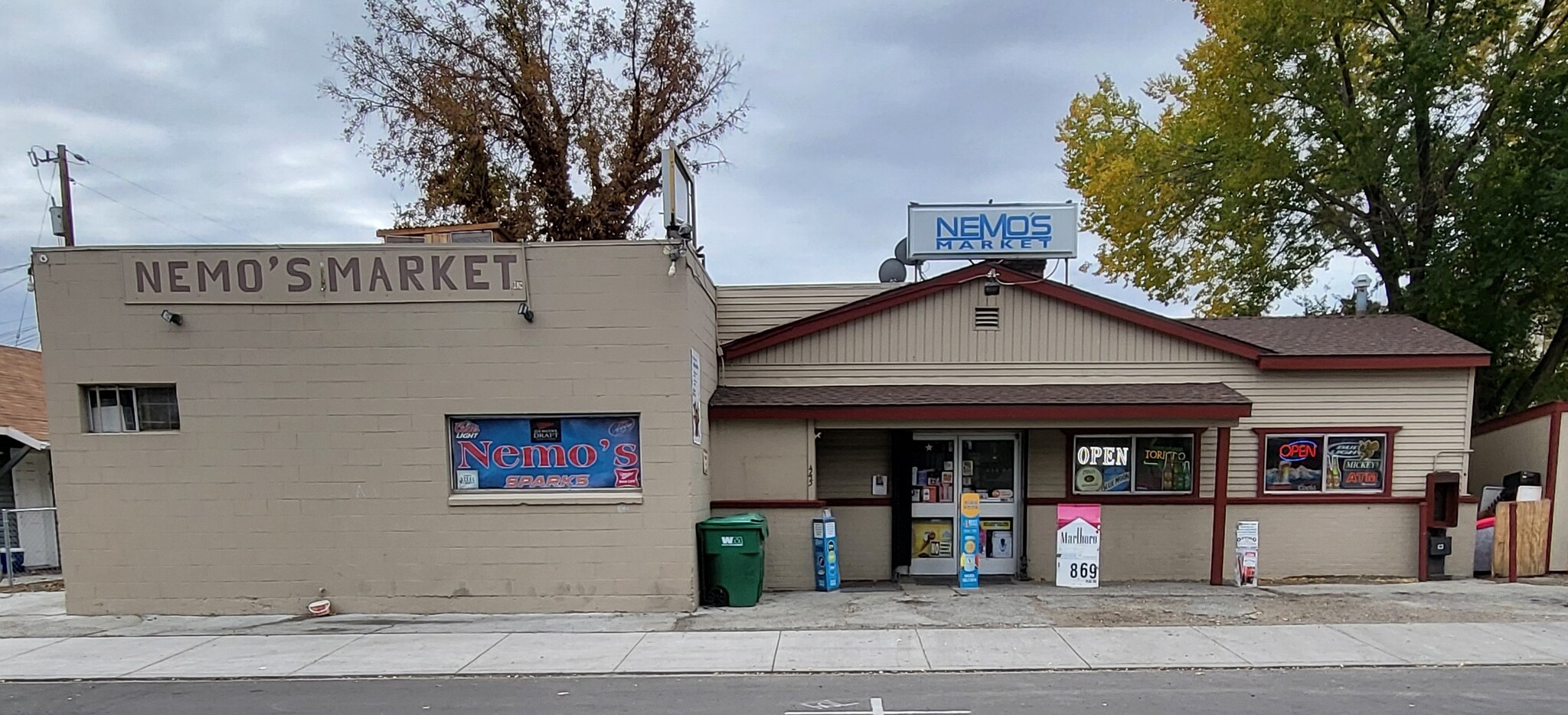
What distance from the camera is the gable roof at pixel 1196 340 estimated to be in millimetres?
9875

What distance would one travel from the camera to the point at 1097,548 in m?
9.48

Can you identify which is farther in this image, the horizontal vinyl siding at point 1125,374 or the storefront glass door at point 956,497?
the storefront glass door at point 956,497

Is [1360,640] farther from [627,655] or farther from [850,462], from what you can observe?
[627,655]

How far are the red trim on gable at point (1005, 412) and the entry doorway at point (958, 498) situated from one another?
1.08 meters

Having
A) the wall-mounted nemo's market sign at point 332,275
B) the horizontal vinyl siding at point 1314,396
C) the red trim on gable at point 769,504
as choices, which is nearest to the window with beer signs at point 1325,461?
the horizontal vinyl siding at point 1314,396

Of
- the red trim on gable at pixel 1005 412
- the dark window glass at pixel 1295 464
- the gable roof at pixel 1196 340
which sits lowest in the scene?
the dark window glass at pixel 1295 464

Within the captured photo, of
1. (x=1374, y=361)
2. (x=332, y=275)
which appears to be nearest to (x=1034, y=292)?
(x=1374, y=361)

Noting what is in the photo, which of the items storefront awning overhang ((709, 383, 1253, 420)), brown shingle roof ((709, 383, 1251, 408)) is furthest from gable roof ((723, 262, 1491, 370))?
storefront awning overhang ((709, 383, 1253, 420))

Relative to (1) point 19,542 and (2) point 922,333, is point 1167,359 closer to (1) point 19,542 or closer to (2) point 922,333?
(2) point 922,333

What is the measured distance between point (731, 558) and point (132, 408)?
6996mm

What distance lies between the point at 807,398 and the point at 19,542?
43.1ft

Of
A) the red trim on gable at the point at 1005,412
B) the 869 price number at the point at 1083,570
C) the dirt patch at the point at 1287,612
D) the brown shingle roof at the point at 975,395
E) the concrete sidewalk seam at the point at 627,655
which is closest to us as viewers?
the concrete sidewalk seam at the point at 627,655

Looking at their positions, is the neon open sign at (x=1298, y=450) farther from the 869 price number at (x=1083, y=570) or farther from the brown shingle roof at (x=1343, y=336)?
the 869 price number at (x=1083, y=570)

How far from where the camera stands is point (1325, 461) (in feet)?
33.3
